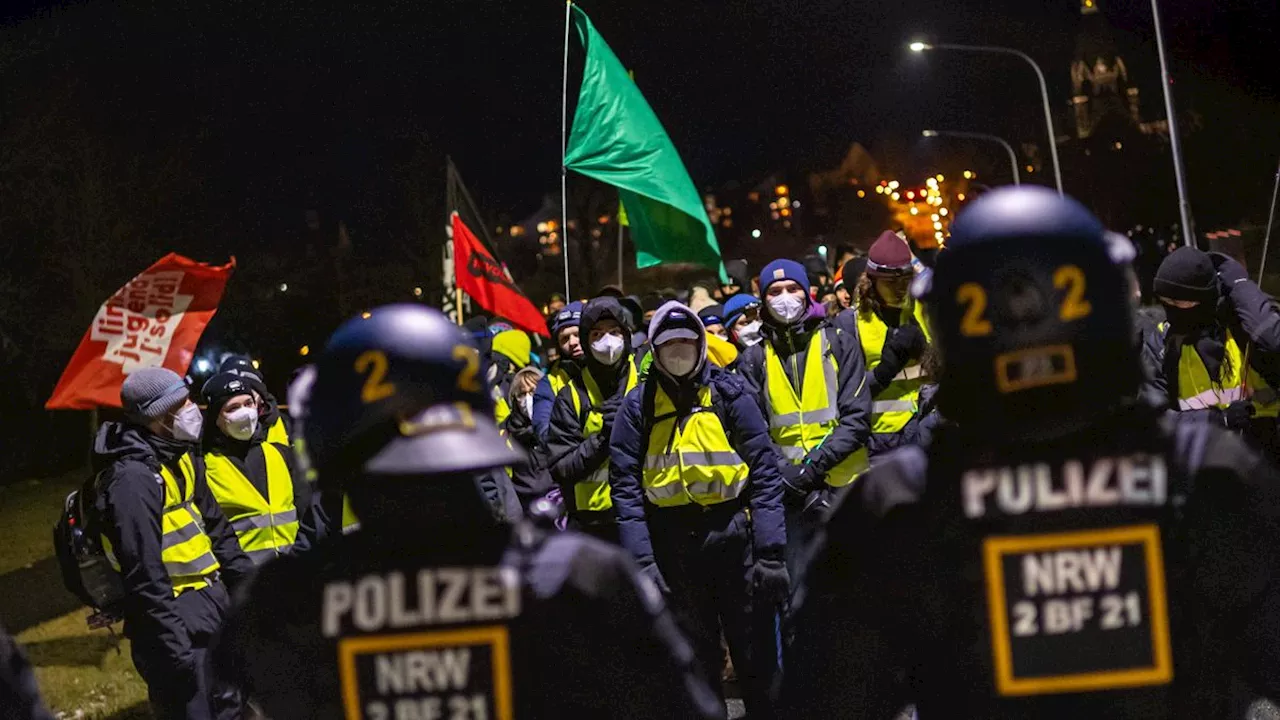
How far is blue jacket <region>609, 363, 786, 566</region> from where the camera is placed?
6625mm

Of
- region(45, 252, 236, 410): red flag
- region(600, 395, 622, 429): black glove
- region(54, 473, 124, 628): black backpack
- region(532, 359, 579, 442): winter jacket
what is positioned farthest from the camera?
region(45, 252, 236, 410): red flag

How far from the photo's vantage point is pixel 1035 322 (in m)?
2.45

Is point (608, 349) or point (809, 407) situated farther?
point (608, 349)

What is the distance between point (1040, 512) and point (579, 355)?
622cm

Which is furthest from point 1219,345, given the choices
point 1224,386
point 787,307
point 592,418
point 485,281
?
point 485,281

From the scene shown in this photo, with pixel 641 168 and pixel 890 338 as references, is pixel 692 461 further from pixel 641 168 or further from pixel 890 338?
pixel 641 168

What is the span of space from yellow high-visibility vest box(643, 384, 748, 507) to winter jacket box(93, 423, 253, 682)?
7.53 feet

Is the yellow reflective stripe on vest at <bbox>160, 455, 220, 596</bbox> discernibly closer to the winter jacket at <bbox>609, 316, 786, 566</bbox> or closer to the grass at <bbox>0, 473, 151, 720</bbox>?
the grass at <bbox>0, 473, 151, 720</bbox>

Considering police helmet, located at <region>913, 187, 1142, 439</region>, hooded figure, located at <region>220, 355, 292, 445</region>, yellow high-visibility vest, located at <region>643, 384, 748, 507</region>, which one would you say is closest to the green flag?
hooded figure, located at <region>220, 355, 292, 445</region>

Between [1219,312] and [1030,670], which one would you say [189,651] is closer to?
[1030,670]

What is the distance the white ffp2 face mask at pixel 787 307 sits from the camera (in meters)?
7.75

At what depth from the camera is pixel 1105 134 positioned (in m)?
83.6

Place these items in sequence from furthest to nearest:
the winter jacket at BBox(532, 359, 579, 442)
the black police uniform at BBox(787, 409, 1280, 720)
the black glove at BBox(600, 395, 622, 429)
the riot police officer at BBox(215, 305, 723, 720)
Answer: the winter jacket at BBox(532, 359, 579, 442)
the black glove at BBox(600, 395, 622, 429)
the riot police officer at BBox(215, 305, 723, 720)
the black police uniform at BBox(787, 409, 1280, 720)

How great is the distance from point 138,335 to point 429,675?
8.04 meters
